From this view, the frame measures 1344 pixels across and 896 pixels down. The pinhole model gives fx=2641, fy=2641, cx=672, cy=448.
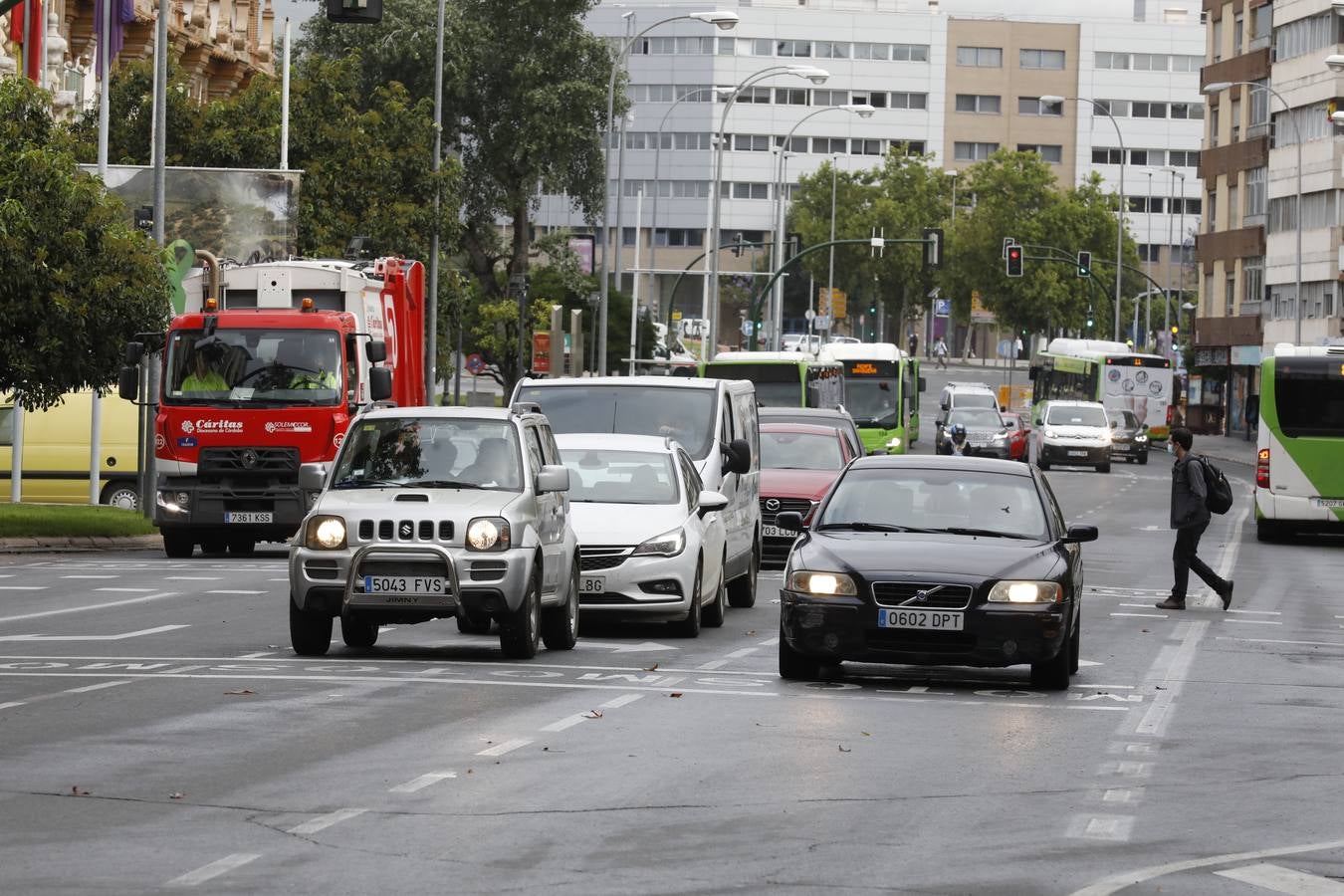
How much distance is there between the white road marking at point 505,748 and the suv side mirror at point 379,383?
16.3 m

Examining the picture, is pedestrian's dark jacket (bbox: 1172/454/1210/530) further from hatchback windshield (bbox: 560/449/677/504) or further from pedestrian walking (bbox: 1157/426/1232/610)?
hatchback windshield (bbox: 560/449/677/504)

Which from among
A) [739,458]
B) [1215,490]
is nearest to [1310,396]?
[1215,490]

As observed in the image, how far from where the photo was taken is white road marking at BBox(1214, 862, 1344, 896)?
880 centimetres

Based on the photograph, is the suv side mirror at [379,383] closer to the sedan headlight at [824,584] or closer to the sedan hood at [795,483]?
the sedan hood at [795,483]

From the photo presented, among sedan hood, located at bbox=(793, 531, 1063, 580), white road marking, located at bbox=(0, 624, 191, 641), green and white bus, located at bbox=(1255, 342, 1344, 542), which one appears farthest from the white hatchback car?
green and white bus, located at bbox=(1255, 342, 1344, 542)

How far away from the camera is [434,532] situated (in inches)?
663

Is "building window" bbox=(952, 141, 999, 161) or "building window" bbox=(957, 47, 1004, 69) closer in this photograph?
"building window" bbox=(957, 47, 1004, 69)

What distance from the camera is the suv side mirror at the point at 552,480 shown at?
17.4 metres

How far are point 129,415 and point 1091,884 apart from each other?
31.0 meters

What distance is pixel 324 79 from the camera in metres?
54.6

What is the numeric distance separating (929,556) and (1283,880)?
6.91m

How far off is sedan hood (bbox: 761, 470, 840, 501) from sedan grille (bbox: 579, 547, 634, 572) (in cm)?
1017

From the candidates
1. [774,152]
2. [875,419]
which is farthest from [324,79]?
[774,152]

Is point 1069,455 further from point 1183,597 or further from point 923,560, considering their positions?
point 923,560
